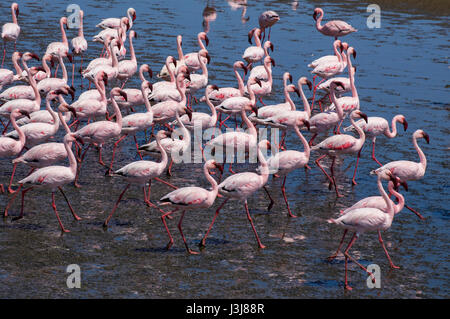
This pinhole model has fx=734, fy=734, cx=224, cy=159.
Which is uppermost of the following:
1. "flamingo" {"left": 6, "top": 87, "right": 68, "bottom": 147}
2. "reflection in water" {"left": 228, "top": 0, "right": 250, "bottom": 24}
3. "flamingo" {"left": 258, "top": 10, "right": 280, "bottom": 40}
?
"flamingo" {"left": 258, "top": 10, "right": 280, "bottom": 40}

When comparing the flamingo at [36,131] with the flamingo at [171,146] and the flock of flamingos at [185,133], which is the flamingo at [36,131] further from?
the flamingo at [171,146]

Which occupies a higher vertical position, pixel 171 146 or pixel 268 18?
pixel 268 18

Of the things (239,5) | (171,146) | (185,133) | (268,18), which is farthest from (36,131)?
(239,5)

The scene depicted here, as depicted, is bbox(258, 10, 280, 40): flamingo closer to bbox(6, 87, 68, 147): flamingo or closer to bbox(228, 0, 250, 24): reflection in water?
bbox(228, 0, 250, 24): reflection in water

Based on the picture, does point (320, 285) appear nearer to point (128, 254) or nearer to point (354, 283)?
point (354, 283)

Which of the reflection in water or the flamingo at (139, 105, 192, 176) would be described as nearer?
the flamingo at (139, 105, 192, 176)

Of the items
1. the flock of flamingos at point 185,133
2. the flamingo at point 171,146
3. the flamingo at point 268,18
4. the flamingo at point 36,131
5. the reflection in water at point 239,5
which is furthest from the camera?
the reflection in water at point 239,5

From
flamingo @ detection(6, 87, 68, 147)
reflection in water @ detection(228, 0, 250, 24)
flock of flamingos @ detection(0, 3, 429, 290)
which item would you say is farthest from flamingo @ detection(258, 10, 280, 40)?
flamingo @ detection(6, 87, 68, 147)

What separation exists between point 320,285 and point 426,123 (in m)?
7.90

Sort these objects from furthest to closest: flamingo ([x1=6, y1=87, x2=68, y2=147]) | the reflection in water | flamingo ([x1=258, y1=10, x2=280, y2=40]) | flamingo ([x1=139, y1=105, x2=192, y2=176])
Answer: the reflection in water, flamingo ([x1=258, y1=10, x2=280, y2=40]), flamingo ([x1=6, y1=87, x2=68, y2=147]), flamingo ([x1=139, y1=105, x2=192, y2=176])

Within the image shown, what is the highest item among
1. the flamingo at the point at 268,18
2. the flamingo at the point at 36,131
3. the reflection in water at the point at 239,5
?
the flamingo at the point at 268,18

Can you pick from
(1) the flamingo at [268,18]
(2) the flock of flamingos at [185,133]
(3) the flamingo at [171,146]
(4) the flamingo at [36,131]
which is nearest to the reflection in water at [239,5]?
(1) the flamingo at [268,18]

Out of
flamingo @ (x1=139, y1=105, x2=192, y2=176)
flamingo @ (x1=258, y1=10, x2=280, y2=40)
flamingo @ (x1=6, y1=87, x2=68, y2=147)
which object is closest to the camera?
flamingo @ (x1=139, y1=105, x2=192, y2=176)

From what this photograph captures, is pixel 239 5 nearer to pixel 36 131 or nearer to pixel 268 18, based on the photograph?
pixel 268 18
